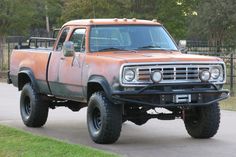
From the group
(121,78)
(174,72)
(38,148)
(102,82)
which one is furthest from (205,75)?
(38,148)

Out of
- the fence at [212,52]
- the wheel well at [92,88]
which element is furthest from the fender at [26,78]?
the fence at [212,52]

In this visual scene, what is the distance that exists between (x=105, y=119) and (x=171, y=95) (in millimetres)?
1041

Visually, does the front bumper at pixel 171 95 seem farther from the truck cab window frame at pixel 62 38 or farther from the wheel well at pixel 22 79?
the wheel well at pixel 22 79

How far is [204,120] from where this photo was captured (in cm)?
1025

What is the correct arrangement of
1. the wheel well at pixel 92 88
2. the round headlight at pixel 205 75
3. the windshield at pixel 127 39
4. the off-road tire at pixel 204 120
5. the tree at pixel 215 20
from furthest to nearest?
the tree at pixel 215 20
the windshield at pixel 127 39
the off-road tire at pixel 204 120
the wheel well at pixel 92 88
the round headlight at pixel 205 75

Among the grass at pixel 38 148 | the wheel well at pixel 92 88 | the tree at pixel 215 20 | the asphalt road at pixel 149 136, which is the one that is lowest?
the asphalt road at pixel 149 136

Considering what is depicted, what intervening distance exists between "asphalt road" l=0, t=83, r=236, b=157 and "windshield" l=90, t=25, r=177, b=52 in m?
1.53

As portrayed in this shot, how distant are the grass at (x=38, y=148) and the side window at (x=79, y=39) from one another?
162 cm

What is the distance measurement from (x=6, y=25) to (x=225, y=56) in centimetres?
1245

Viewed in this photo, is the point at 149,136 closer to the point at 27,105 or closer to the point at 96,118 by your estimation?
the point at 96,118

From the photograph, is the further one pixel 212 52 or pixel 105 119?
pixel 212 52

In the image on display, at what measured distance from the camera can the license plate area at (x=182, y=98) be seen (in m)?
9.34

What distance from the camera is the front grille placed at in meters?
9.30

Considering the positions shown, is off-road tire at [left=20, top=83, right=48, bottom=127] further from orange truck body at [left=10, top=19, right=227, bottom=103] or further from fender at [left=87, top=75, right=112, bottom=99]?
fender at [left=87, top=75, right=112, bottom=99]
